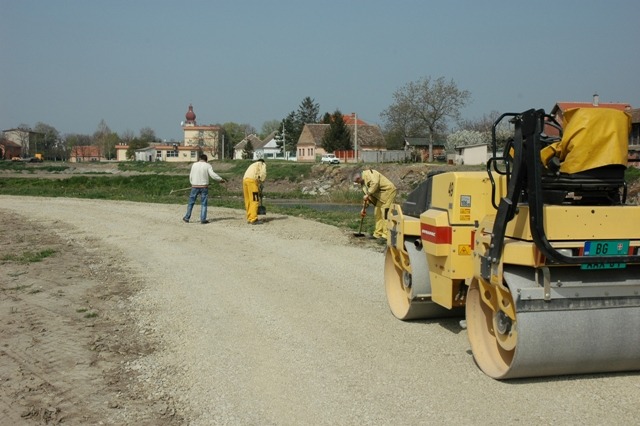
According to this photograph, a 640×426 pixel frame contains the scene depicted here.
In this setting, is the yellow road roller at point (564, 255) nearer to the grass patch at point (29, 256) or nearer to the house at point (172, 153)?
the grass patch at point (29, 256)

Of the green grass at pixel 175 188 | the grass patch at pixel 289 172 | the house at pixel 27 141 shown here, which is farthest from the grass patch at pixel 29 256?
the house at pixel 27 141

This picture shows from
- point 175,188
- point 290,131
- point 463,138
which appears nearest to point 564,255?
point 175,188

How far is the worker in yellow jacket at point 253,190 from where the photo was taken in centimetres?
1720

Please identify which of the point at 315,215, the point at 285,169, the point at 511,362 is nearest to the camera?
the point at 511,362

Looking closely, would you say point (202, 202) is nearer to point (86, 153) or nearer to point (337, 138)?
point (337, 138)

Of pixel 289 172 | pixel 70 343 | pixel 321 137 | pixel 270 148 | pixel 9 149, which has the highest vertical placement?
pixel 321 137

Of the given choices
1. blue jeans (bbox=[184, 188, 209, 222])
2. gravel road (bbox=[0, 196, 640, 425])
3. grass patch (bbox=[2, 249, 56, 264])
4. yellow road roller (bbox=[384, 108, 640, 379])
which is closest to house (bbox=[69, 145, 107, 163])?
blue jeans (bbox=[184, 188, 209, 222])

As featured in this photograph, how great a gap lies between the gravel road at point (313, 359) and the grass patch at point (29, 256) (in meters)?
1.69

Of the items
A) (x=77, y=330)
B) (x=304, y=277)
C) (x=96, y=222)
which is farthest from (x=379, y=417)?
(x=96, y=222)

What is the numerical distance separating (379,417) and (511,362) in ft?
3.82

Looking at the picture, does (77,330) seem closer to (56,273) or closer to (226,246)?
Result: (56,273)

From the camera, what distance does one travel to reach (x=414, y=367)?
235 inches

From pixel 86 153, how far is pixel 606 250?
147269mm

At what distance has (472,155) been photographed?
58.9 meters
